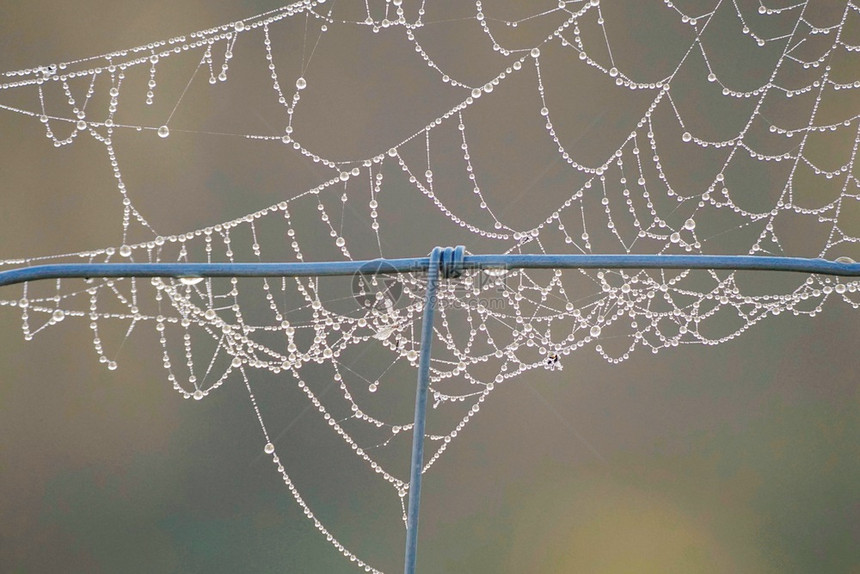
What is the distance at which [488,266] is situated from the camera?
1.12 meters

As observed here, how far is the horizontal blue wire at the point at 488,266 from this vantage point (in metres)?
1.05

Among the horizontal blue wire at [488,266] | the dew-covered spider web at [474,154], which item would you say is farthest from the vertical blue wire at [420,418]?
the dew-covered spider web at [474,154]

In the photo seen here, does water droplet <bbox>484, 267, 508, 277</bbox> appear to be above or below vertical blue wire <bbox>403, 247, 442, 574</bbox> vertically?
above

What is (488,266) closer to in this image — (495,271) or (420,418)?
(495,271)

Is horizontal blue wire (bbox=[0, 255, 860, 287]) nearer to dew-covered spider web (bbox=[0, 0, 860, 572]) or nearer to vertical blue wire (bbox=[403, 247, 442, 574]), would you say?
vertical blue wire (bbox=[403, 247, 442, 574])

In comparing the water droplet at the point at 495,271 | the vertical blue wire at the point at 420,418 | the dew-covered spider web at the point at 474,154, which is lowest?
the vertical blue wire at the point at 420,418

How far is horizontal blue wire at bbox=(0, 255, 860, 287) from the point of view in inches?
41.3

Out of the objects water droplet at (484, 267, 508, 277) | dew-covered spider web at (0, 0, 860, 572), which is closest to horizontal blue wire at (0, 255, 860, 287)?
water droplet at (484, 267, 508, 277)

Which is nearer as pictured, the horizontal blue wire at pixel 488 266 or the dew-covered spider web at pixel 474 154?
the horizontal blue wire at pixel 488 266

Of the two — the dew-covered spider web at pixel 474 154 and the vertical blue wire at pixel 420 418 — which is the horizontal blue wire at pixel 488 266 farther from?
the dew-covered spider web at pixel 474 154

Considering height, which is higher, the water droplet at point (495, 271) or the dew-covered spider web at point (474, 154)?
the dew-covered spider web at point (474, 154)

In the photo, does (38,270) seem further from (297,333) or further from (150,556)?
(150,556)

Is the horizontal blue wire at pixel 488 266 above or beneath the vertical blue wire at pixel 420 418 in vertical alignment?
above

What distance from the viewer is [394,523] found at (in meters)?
4.40
